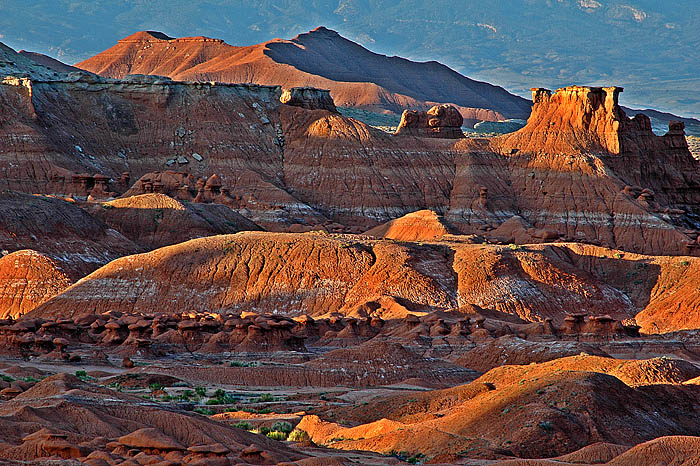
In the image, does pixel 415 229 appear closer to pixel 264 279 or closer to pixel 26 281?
pixel 264 279

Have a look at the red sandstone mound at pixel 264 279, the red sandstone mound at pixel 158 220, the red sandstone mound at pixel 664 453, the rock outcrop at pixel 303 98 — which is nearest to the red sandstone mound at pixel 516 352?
the red sandstone mound at pixel 264 279

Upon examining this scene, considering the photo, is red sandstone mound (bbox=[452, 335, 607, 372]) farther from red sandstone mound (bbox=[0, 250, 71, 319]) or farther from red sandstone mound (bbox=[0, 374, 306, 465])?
red sandstone mound (bbox=[0, 250, 71, 319])

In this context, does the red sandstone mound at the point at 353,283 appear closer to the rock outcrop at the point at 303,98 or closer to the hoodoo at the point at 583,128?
the hoodoo at the point at 583,128

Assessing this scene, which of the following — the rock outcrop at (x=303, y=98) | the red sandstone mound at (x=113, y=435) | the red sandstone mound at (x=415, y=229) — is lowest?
the red sandstone mound at (x=415, y=229)

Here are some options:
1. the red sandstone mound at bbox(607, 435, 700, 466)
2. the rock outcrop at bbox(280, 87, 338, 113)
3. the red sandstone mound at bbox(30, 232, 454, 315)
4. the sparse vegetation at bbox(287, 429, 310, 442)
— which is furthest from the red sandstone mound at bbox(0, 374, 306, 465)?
the rock outcrop at bbox(280, 87, 338, 113)

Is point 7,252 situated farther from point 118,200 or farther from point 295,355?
point 295,355

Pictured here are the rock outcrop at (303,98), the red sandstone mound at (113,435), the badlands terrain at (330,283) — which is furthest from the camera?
the rock outcrop at (303,98)
